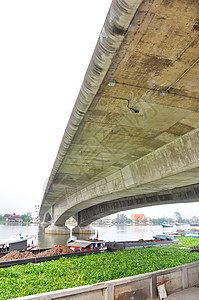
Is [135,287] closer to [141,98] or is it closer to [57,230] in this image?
[141,98]

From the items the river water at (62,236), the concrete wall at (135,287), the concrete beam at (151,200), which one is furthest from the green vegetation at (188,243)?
the concrete wall at (135,287)

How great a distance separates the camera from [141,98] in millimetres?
7590

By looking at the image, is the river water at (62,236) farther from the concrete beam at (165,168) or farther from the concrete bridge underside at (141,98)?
the concrete bridge underside at (141,98)

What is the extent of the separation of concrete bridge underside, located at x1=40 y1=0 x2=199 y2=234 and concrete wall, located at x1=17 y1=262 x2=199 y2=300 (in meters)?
4.23

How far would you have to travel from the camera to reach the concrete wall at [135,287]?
18.3ft

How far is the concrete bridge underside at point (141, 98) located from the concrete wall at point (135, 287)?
167 inches

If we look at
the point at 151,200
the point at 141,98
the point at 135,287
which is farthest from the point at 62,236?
the point at 141,98

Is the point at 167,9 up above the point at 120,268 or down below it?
above

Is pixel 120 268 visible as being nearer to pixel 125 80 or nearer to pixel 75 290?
pixel 75 290

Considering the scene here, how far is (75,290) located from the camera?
5.64 meters

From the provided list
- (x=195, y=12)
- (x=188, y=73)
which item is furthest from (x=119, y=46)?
(x=188, y=73)

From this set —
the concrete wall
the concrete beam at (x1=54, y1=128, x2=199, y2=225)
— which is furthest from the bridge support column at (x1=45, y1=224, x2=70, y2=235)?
the concrete wall

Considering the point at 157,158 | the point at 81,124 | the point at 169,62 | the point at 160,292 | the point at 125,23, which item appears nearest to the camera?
the point at 125,23

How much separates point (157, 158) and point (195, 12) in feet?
27.8
